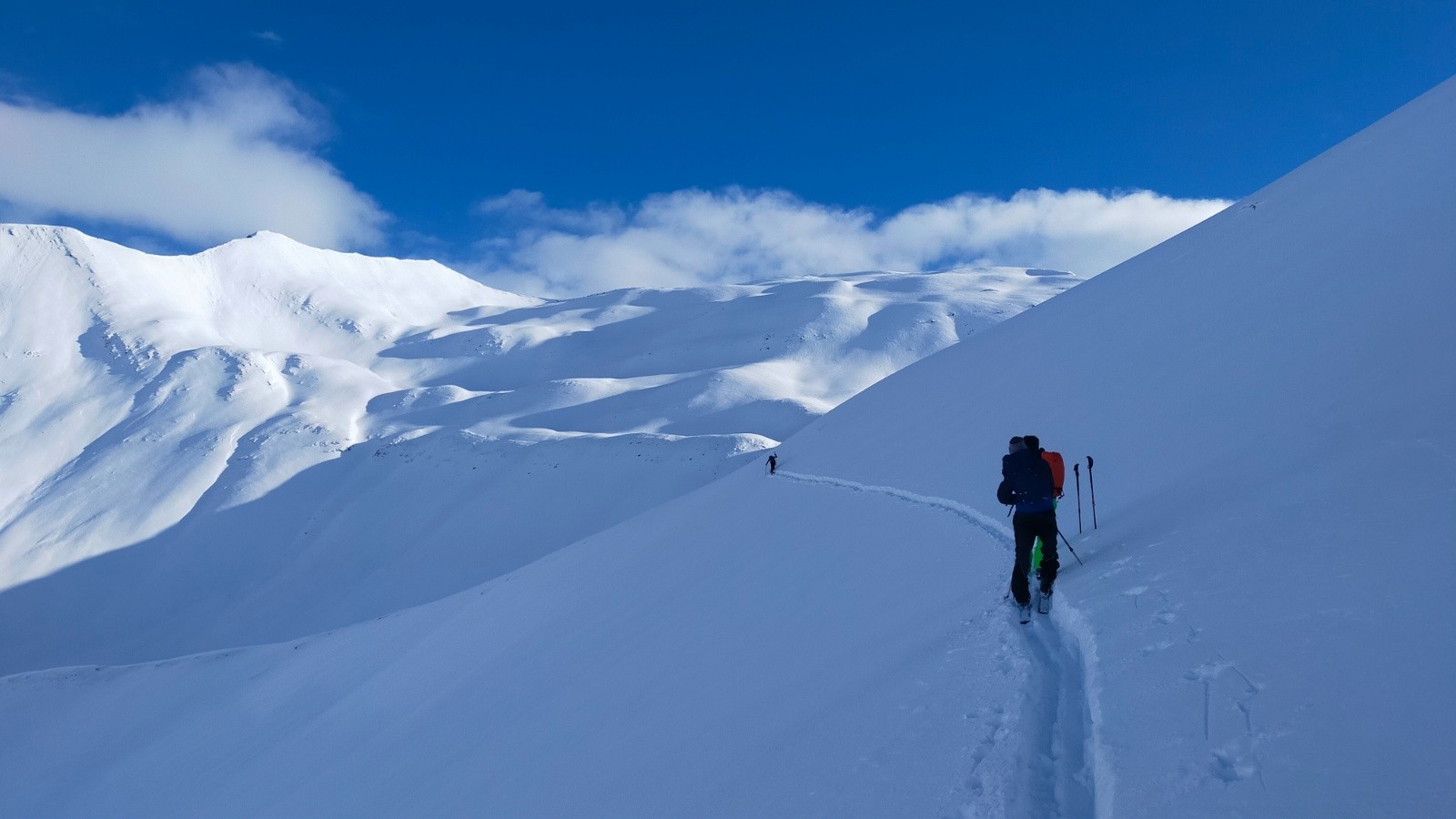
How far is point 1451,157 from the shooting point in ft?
41.6

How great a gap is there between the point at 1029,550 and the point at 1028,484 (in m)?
0.61

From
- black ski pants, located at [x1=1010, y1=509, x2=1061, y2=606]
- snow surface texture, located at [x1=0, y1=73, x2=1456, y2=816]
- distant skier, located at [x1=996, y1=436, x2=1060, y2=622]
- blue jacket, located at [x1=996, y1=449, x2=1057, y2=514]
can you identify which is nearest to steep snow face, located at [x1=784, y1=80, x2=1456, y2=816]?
snow surface texture, located at [x1=0, y1=73, x2=1456, y2=816]

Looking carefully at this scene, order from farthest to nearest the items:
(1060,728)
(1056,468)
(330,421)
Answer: (330,421) < (1056,468) < (1060,728)

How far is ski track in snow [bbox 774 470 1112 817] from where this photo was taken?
155 inches

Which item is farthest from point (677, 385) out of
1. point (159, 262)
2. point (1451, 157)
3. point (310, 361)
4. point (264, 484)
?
point (159, 262)

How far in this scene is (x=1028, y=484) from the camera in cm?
703

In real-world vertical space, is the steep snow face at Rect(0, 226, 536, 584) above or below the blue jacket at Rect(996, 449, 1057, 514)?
above

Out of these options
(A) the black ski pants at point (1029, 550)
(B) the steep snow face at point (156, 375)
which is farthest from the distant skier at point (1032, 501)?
(B) the steep snow face at point (156, 375)

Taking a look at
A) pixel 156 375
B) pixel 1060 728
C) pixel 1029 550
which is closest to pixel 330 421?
pixel 156 375

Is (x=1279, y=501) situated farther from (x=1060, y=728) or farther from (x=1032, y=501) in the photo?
(x=1060, y=728)

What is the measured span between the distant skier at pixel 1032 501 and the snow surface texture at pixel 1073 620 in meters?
0.39

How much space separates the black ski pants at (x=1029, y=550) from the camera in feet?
21.3

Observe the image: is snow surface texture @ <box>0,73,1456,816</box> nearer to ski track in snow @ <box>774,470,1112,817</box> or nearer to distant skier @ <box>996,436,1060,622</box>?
ski track in snow @ <box>774,470,1112,817</box>

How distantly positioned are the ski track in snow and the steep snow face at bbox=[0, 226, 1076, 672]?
4195cm
